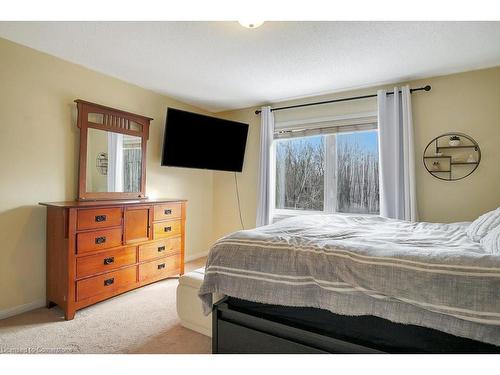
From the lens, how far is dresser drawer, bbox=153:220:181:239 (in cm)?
303

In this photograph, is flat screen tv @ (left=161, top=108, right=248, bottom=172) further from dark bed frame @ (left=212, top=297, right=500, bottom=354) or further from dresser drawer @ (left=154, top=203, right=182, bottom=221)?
dark bed frame @ (left=212, top=297, right=500, bottom=354)

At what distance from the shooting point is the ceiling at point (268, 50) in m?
2.11

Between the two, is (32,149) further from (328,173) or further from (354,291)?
(328,173)

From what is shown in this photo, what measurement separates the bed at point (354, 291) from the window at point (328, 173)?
179cm

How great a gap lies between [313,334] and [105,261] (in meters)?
2.03

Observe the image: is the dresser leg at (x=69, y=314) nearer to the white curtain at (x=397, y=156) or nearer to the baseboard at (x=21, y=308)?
the baseboard at (x=21, y=308)

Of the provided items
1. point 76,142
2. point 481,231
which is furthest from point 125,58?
point 481,231

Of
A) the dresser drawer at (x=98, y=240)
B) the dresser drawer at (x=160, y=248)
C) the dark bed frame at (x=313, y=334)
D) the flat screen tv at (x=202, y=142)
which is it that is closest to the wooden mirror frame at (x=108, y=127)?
the flat screen tv at (x=202, y=142)

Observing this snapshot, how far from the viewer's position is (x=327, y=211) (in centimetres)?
366

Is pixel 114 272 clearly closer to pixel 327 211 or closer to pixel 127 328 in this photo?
pixel 127 328

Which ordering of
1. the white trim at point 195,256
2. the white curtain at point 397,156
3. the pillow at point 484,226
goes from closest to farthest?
the pillow at point 484,226 → the white curtain at point 397,156 → the white trim at point 195,256

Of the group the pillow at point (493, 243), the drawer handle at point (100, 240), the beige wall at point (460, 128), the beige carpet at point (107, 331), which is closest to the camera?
the pillow at point (493, 243)

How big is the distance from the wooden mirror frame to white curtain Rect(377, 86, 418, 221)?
112 inches
